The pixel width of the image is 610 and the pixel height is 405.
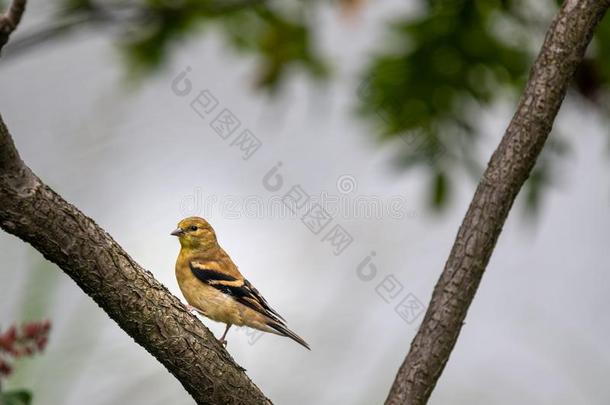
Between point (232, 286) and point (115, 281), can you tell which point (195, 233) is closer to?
point (232, 286)

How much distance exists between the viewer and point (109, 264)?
2.44 m

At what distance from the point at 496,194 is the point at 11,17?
1.70 metres

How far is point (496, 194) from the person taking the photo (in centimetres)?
305

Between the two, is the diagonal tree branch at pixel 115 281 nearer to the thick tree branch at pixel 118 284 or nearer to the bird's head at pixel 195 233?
the thick tree branch at pixel 118 284

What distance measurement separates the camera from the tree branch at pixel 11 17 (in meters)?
2.09

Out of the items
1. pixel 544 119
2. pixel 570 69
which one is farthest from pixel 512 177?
pixel 570 69

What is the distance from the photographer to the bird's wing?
3307mm

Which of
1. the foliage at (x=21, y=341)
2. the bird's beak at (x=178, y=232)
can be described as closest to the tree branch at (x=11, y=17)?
the foliage at (x=21, y=341)

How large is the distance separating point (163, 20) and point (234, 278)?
2.12m

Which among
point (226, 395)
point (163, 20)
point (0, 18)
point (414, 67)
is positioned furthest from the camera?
point (163, 20)

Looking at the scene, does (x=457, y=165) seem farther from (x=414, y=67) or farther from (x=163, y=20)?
(x=163, y=20)

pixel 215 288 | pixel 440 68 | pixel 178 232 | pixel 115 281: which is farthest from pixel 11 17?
pixel 440 68

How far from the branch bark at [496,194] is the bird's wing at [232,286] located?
590mm

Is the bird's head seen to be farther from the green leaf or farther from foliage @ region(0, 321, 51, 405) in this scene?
the green leaf
